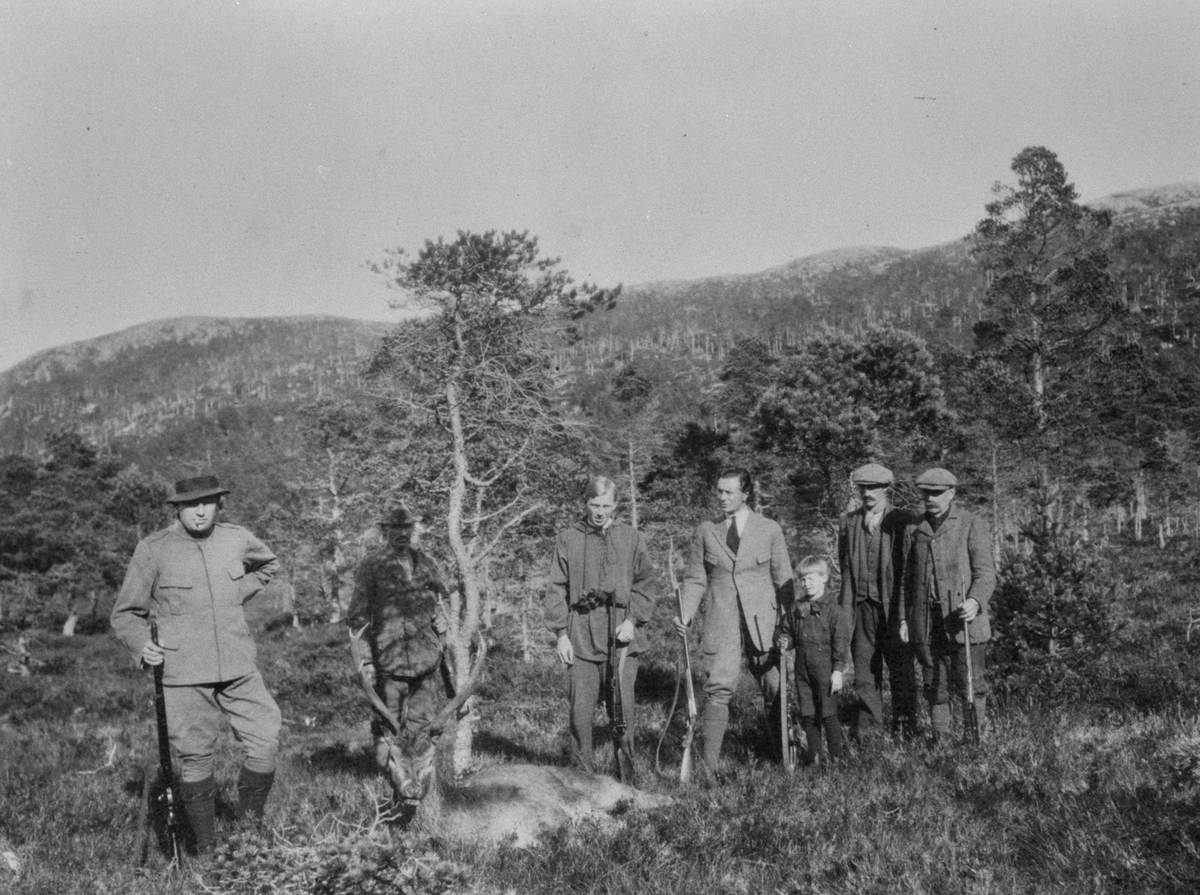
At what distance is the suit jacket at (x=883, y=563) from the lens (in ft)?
20.2

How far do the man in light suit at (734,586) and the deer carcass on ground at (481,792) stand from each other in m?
1.16

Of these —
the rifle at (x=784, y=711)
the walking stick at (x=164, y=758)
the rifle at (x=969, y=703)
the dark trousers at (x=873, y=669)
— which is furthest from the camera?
the dark trousers at (x=873, y=669)

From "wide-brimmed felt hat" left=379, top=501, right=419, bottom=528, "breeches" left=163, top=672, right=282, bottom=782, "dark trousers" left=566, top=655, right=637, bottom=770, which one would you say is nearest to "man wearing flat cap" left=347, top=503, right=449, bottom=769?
"wide-brimmed felt hat" left=379, top=501, right=419, bottom=528

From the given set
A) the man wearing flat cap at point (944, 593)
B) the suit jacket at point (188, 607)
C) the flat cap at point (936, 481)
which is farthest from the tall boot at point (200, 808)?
the flat cap at point (936, 481)

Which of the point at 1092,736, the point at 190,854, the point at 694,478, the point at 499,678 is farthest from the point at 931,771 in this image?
the point at 694,478

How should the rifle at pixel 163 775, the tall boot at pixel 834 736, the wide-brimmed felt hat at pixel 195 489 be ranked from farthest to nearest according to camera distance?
the tall boot at pixel 834 736, the wide-brimmed felt hat at pixel 195 489, the rifle at pixel 163 775

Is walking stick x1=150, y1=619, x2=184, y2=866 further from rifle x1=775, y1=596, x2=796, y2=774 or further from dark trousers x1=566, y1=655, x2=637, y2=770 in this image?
rifle x1=775, y1=596, x2=796, y2=774

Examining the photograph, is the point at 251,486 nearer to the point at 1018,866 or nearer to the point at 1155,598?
the point at 1155,598

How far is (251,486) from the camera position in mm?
64250

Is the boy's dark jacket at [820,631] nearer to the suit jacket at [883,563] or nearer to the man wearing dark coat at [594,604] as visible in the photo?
the suit jacket at [883,563]

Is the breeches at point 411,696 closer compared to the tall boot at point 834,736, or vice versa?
the tall boot at point 834,736

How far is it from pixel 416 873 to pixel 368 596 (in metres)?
3.11

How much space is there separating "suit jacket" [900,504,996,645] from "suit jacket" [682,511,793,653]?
0.92 meters

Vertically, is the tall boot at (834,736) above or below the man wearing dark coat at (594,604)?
below
